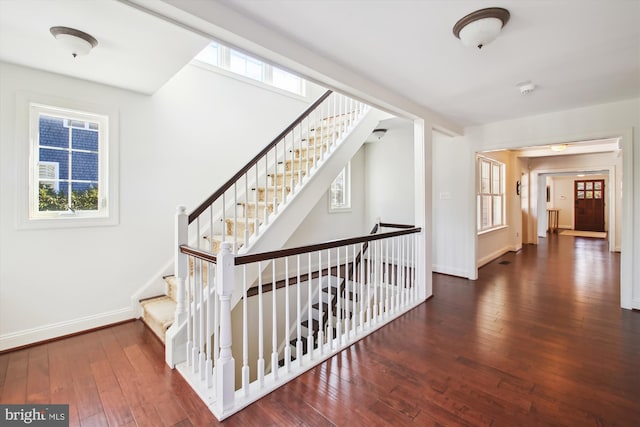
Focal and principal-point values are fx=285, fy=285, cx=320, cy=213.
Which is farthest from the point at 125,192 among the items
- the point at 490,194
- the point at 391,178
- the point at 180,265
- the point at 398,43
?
the point at 490,194

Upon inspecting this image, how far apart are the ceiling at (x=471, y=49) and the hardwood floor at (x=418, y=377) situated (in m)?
2.43

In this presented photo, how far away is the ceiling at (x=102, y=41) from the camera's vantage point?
5.92 feet

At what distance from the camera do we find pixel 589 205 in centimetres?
1120

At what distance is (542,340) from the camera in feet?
8.55

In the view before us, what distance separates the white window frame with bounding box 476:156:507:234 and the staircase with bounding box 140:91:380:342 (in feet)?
9.35

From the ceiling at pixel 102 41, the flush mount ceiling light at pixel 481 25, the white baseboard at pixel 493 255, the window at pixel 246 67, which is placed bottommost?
the white baseboard at pixel 493 255

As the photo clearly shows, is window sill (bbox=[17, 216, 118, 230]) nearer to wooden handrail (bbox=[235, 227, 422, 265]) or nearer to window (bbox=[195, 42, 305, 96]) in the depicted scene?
wooden handrail (bbox=[235, 227, 422, 265])

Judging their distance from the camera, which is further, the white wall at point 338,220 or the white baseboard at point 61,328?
the white wall at point 338,220

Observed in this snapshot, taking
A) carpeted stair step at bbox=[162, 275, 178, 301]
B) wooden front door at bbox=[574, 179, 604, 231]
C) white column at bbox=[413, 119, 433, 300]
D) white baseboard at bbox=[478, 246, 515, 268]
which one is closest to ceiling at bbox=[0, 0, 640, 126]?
white column at bbox=[413, 119, 433, 300]

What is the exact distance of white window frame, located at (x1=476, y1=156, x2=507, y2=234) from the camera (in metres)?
5.60

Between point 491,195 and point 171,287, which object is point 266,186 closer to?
point 171,287

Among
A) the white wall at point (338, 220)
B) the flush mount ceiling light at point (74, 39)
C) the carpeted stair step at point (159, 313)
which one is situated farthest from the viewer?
the white wall at point (338, 220)

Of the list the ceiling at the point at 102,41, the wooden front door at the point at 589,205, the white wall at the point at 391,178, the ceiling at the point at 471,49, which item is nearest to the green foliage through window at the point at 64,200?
the ceiling at the point at 102,41

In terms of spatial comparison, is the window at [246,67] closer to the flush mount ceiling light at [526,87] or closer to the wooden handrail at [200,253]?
the wooden handrail at [200,253]
